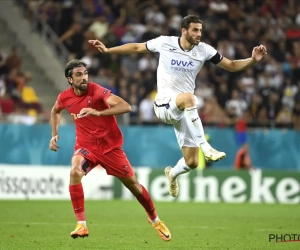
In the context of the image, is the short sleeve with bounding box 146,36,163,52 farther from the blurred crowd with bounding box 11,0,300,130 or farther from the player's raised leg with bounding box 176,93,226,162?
the blurred crowd with bounding box 11,0,300,130

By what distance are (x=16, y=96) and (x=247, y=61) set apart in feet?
39.9

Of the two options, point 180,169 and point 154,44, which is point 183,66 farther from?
point 180,169

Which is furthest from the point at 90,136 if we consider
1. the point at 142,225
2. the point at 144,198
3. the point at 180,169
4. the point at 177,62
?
the point at 142,225

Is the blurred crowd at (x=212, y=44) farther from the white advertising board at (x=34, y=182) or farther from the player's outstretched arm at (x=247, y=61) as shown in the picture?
the player's outstretched arm at (x=247, y=61)

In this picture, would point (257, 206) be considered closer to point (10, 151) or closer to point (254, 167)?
point (254, 167)

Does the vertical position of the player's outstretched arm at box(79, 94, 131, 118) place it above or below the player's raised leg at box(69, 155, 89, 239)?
above

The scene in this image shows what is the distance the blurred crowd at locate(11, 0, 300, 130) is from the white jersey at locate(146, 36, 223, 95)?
1002cm

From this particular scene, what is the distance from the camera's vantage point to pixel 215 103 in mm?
23938

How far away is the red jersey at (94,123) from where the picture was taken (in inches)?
453

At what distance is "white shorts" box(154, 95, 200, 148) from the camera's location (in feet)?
39.9

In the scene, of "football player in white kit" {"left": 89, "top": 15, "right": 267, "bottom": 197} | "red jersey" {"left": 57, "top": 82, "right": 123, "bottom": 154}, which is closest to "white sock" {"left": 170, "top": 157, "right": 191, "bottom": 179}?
"football player in white kit" {"left": 89, "top": 15, "right": 267, "bottom": 197}

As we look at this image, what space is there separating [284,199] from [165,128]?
3705 millimetres

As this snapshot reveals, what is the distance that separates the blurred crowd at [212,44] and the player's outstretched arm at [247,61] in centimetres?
992

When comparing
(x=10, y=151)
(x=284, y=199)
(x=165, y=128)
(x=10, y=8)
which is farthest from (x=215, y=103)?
(x=10, y=8)
